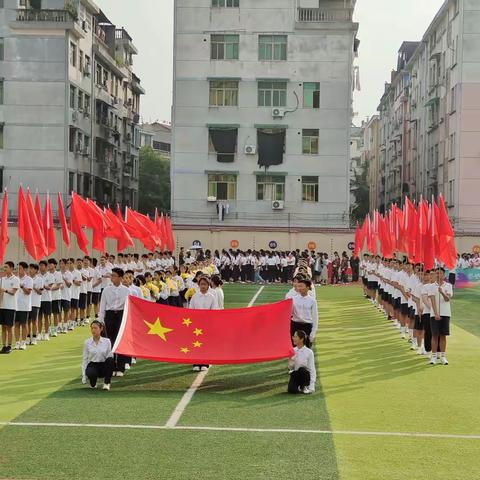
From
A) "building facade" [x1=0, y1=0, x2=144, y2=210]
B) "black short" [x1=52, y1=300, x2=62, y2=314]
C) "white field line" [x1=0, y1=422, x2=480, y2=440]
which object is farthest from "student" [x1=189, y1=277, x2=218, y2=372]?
"building facade" [x1=0, y1=0, x2=144, y2=210]

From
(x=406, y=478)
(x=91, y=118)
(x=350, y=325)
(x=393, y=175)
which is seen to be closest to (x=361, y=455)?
(x=406, y=478)

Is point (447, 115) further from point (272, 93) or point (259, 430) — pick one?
point (259, 430)

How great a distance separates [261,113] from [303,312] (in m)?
35.5

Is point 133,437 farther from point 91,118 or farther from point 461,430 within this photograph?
point 91,118

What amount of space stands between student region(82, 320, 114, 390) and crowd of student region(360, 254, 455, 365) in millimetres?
6396

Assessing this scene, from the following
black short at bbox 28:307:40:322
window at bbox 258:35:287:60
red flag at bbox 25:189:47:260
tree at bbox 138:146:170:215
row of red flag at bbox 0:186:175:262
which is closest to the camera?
black short at bbox 28:307:40:322

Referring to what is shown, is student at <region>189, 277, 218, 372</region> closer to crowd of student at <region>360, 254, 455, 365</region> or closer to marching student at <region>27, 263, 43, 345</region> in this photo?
crowd of student at <region>360, 254, 455, 365</region>

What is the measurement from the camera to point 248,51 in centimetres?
5022

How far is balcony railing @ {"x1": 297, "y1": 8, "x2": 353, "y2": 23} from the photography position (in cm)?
5041

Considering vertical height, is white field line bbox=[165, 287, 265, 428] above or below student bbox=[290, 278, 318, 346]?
below

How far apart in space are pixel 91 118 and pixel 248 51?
1156cm

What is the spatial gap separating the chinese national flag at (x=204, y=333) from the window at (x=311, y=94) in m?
36.2

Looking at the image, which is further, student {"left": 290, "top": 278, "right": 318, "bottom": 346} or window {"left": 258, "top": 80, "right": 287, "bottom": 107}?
window {"left": 258, "top": 80, "right": 287, "bottom": 107}

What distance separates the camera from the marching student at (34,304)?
64.9ft
